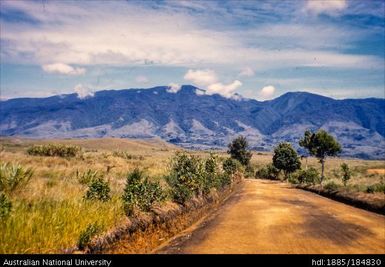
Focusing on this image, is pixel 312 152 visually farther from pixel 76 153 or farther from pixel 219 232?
pixel 219 232

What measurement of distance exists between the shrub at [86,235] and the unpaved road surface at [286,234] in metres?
2.30

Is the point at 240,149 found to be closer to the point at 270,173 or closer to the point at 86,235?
the point at 270,173

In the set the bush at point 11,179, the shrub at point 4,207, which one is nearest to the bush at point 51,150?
the bush at point 11,179

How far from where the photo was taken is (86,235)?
10953 mm

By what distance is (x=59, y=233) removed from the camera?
10469mm

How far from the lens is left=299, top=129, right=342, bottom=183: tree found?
172 feet

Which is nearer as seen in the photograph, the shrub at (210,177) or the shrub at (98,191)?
the shrub at (98,191)

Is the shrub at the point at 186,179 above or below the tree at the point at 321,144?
below

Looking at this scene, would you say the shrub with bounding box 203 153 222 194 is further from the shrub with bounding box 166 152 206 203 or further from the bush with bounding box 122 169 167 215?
the bush with bounding box 122 169 167 215

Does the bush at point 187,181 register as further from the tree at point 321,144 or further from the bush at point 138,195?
the tree at point 321,144

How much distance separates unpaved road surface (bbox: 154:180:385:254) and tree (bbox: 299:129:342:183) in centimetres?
3249

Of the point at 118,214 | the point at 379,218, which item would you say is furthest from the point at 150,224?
the point at 379,218

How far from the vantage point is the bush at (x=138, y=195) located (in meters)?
15.2
